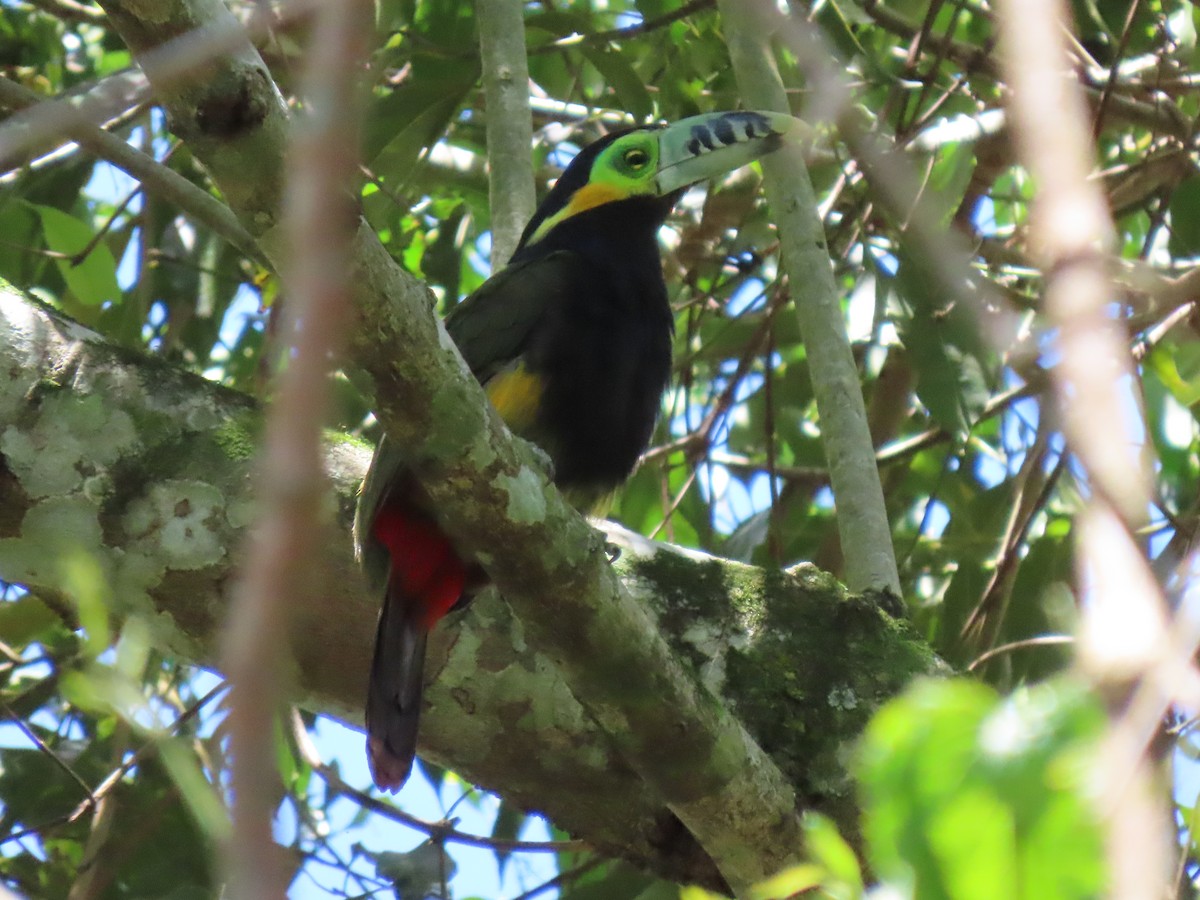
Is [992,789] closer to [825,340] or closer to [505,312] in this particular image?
[505,312]

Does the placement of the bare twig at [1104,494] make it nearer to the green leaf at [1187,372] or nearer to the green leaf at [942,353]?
the green leaf at [1187,372]

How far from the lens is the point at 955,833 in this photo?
891 mm

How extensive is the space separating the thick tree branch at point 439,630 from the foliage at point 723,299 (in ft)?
0.64

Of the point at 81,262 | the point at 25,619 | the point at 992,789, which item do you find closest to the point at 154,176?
the point at 81,262

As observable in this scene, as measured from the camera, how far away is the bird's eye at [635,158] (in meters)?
3.98

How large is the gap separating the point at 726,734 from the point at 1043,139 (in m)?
1.86

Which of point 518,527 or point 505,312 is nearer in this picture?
point 518,527

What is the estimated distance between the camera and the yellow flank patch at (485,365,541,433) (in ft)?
10.5

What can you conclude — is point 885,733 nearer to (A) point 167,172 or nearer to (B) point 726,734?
(B) point 726,734

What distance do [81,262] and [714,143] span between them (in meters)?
1.58

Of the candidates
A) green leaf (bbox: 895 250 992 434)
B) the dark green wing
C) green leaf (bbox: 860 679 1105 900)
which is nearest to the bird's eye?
the dark green wing

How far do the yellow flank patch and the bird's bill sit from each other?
2.68 ft

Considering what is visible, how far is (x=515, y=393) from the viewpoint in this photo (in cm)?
320

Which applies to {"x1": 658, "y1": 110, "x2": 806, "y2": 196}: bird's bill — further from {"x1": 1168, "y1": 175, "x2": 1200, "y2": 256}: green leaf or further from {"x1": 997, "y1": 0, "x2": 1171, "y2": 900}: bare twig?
{"x1": 997, "y1": 0, "x2": 1171, "y2": 900}: bare twig
